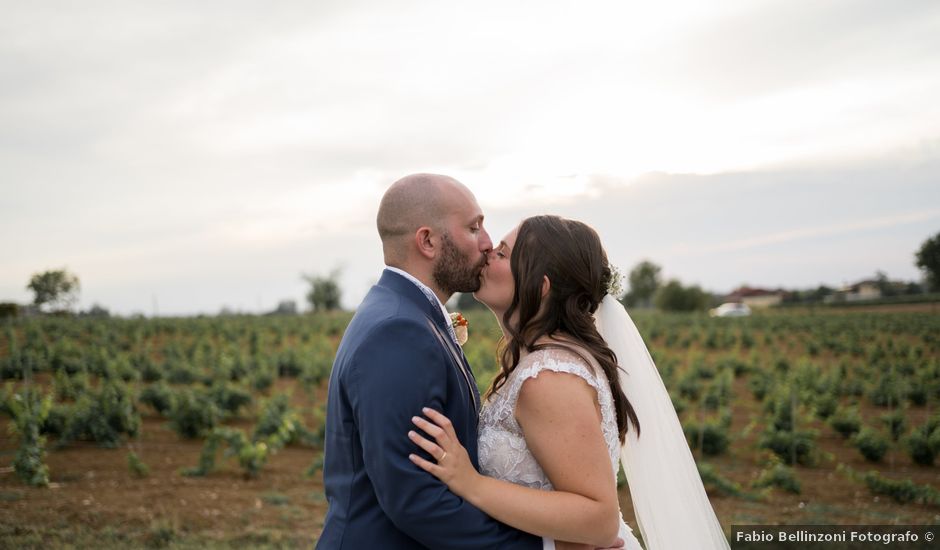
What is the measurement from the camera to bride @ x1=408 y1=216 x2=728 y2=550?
8.39 feet

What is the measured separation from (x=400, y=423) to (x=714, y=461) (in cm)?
1148

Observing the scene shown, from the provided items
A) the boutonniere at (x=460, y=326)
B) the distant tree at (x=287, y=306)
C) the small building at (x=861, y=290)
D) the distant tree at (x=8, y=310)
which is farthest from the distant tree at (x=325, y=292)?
the boutonniere at (x=460, y=326)

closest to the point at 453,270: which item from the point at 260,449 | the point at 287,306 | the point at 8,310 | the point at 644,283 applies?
the point at 260,449

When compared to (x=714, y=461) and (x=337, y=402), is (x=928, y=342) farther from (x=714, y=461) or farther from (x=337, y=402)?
(x=337, y=402)

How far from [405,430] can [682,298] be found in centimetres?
6945

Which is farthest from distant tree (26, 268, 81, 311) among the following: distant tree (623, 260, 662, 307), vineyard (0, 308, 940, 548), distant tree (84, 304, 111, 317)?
distant tree (623, 260, 662, 307)

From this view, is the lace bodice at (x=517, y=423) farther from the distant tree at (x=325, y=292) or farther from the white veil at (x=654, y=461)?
the distant tree at (x=325, y=292)

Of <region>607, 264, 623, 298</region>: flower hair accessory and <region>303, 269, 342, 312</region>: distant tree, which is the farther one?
<region>303, 269, 342, 312</region>: distant tree

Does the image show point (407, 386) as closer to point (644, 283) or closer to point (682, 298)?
point (682, 298)

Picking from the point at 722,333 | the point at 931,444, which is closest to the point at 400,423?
the point at 931,444

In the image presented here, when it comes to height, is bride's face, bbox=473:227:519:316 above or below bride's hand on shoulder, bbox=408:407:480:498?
above

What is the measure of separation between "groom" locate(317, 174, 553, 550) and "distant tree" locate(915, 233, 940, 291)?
75.9 m

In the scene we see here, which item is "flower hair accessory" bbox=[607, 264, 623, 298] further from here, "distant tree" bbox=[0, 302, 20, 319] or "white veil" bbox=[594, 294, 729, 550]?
"distant tree" bbox=[0, 302, 20, 319]

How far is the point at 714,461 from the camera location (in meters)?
12.6
